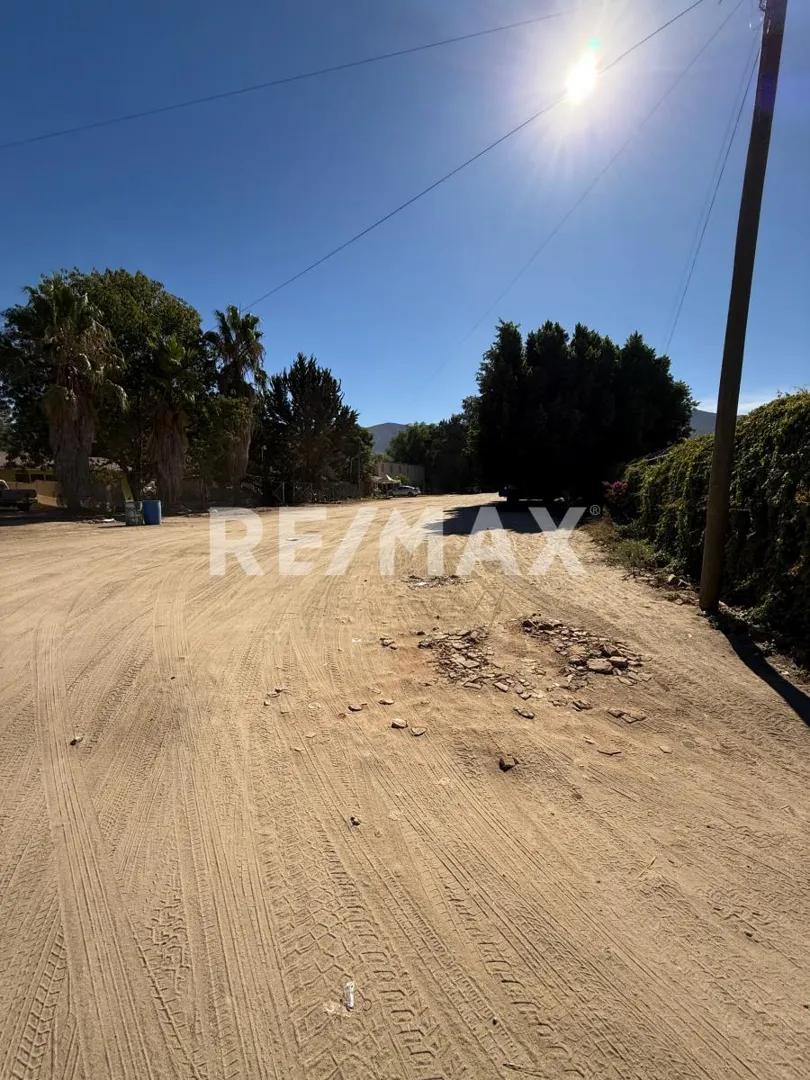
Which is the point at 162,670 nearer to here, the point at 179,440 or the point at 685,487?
the point at 685,487

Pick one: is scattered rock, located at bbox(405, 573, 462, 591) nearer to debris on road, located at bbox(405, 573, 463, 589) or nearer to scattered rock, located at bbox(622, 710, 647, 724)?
debris on road, located at bbox(405, 573, 463, 589)

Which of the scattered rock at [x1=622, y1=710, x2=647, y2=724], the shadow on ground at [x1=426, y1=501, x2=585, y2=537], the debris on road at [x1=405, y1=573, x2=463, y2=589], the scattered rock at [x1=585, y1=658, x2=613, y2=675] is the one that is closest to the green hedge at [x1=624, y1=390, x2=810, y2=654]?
the scattered rock at [x1=585, y1=658, x2=613, y2=675]

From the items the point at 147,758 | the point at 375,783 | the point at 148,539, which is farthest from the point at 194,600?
the point at 148,539

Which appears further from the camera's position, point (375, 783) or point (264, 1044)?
point (375, 783)

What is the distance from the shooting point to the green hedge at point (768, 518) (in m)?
4.74

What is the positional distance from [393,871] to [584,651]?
3116 mm

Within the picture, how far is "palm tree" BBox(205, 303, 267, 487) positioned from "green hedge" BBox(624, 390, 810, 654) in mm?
22691

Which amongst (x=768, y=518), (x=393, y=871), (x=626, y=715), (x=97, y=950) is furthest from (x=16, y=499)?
(x=768, y=518)

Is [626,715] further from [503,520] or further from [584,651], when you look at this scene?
[503,520]

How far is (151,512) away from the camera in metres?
16.6

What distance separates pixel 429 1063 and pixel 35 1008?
1.27 meters

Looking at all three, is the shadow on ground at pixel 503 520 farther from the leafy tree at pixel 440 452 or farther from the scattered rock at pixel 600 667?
the leafy tree at pixel 440 452

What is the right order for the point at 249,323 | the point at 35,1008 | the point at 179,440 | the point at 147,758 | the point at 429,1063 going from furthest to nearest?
the point at 249,323
the point at 179,440
the point at 147,758
the point at 35,1008
the point at 429,1063

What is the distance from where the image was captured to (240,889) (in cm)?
202
